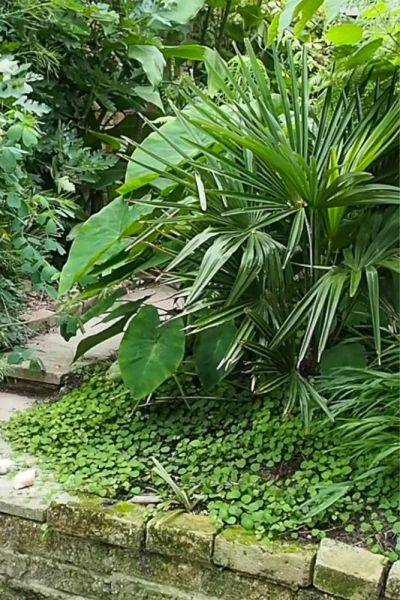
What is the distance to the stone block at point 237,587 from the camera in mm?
1515

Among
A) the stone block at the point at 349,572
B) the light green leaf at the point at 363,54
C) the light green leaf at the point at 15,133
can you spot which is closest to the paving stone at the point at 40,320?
the light green leaf at the point at 15,133

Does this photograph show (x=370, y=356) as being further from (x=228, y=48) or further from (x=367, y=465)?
(x=228, y=48)

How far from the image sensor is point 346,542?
150cm

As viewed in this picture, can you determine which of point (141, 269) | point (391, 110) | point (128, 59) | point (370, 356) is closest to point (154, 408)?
point (141, 269)

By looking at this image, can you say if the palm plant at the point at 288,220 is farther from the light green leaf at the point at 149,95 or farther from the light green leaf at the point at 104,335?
the light green leaf at the point at 149,95

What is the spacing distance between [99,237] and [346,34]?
0.90 m

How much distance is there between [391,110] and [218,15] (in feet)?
8.44

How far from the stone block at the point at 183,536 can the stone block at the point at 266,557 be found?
0.03 metres

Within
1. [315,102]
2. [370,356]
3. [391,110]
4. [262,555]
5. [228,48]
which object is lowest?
[262,555]

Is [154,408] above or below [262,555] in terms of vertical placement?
above

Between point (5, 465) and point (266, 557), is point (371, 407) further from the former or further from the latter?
point (5, 465)

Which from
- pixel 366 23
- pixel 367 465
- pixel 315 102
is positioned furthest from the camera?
pixel 315 102

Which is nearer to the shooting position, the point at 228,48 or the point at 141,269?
the point at 141,269

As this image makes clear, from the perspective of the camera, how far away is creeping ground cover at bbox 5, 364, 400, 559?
157cm
